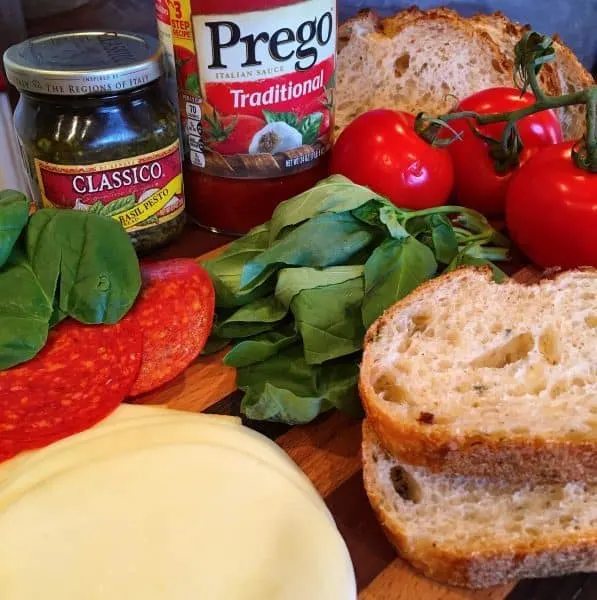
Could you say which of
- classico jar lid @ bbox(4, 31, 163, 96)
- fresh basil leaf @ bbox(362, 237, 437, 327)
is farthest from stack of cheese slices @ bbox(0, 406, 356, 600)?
classico jar lid @ bbox(4, 31, 163, 96)

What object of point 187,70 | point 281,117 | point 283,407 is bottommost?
point 283,407

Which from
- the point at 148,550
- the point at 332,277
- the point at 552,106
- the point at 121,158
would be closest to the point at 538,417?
the point at 332,277

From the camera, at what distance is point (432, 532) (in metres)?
1.20

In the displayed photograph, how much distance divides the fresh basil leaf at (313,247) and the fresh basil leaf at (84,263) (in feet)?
0.86

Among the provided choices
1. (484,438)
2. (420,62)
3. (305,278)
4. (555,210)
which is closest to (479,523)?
(484,438)

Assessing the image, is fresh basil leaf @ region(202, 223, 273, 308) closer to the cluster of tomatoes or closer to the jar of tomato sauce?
the jar of tomato sauce

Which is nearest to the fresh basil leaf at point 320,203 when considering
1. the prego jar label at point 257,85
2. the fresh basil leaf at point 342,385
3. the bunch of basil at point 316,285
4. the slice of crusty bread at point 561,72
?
the bunch of basil at point 316,285

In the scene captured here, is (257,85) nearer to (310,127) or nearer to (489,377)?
(310,127)

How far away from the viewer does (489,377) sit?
1.38m

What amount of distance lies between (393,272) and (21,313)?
785mm

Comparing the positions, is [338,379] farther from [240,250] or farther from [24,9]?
[24,9]

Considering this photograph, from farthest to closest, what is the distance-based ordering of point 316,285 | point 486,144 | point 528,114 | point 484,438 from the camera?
1. point 486,144
2. point 528,114
3. point 316,285
4. point 484,438

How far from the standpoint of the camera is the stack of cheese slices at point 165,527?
41.7 inches

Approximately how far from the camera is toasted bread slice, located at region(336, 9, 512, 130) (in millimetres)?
2316
